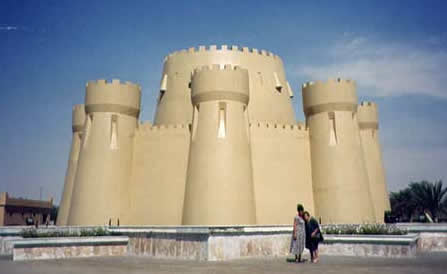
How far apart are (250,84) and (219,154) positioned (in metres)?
7.67

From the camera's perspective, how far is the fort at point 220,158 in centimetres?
2209

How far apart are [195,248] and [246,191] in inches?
374

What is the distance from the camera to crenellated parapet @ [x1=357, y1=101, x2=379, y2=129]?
29109 mm

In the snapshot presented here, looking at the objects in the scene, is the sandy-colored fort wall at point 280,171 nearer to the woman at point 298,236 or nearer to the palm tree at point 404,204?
the woman at point 298,236

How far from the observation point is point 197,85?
2327 centimetres

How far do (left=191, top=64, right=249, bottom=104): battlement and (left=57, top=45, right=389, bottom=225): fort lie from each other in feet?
0.17

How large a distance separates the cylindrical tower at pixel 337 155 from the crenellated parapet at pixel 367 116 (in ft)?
12.8

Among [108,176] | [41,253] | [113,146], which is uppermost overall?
[113,146]

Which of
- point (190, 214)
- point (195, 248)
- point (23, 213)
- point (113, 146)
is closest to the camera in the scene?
point (195, 248)

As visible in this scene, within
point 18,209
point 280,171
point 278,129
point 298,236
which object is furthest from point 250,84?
point 18,209

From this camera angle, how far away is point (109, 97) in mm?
25125

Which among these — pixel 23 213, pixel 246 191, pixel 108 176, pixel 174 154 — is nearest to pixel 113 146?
pixel 108 176

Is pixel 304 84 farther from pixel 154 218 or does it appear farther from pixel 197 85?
pixel 154 218

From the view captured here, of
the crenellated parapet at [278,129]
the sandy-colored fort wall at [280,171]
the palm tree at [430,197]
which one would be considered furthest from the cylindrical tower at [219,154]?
the palm tree at [430,197]
